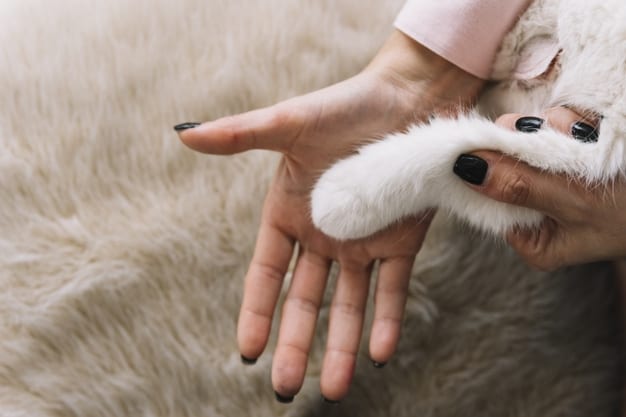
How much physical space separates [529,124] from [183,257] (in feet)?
1.17

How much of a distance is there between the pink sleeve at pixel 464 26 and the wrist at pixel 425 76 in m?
0.02

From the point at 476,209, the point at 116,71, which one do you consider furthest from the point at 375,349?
the point at 116,71

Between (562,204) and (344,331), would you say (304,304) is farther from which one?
(562,204)

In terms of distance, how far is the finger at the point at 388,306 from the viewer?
21.3 inches

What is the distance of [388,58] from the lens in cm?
56

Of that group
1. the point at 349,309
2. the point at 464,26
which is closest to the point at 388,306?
the point at 349,309

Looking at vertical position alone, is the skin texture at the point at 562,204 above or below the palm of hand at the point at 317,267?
above

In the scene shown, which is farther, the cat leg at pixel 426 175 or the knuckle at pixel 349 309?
the knuckle at pixel 349 309

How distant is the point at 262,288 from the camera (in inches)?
Answer: 22.0

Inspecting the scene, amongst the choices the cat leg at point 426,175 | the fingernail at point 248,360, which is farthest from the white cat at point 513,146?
the fingernail at point 248,360

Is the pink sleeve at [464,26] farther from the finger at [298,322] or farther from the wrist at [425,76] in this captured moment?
the finger at [298,322]

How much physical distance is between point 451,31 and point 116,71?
363 mm

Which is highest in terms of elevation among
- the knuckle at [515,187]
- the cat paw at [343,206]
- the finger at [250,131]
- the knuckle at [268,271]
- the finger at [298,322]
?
the knuckle at [515,187]

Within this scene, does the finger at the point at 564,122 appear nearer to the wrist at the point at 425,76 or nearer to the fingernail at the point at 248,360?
the wrist at the point at 425,76
